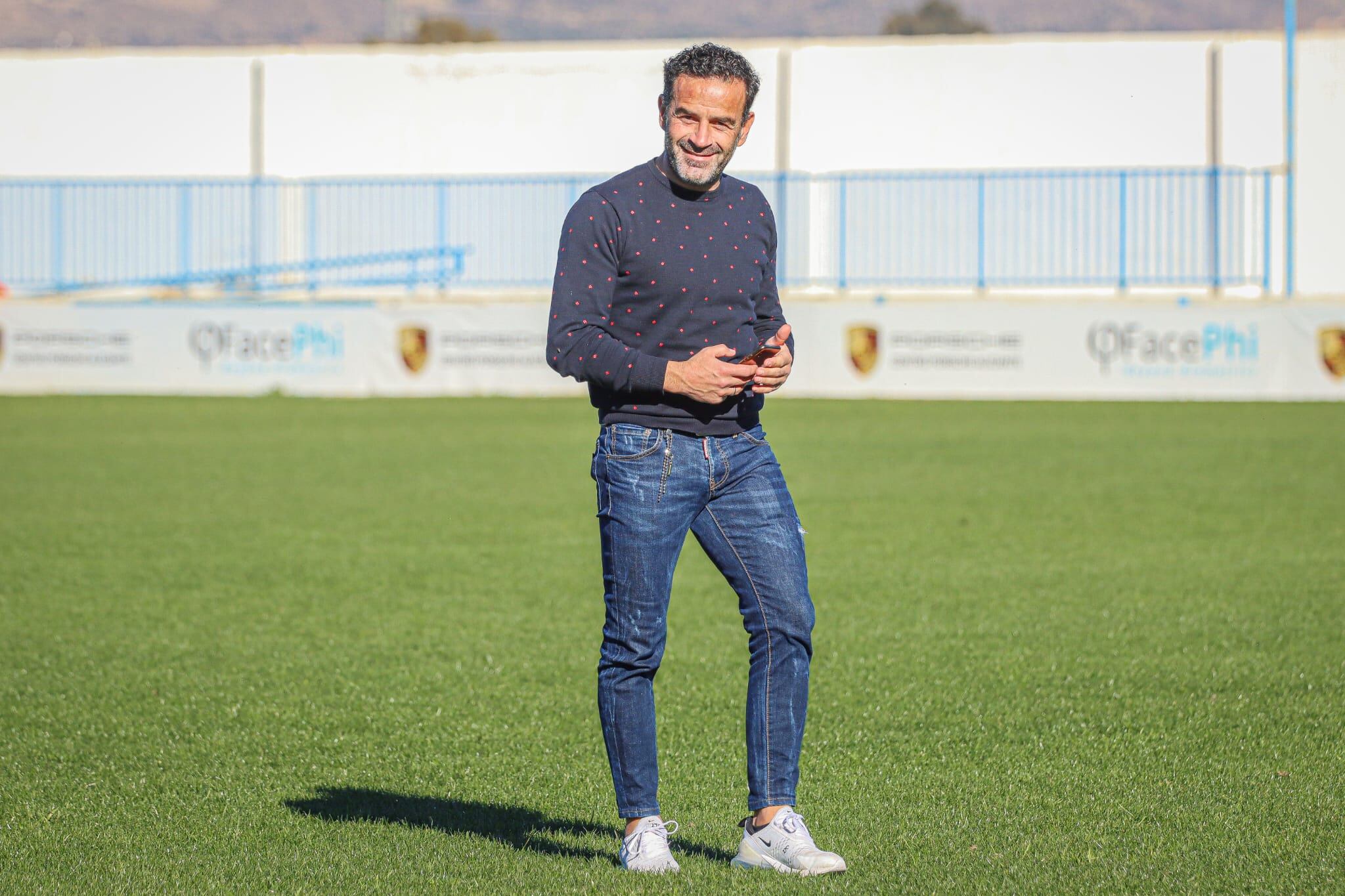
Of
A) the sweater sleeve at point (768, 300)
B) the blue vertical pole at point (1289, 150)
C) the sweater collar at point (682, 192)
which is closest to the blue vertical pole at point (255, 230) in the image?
the blue vertical pole at point (1289, 150)

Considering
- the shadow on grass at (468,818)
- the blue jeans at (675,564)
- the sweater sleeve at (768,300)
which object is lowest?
the shadow on grass at (468,818)

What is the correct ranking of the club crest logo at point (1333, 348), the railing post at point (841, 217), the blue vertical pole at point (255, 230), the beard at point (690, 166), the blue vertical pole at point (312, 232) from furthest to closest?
the blue vertical pole at point (312, 232), the blue vertical pole at point (255, 230), the railing post at point (841, 217), the club crest logo at point (1333, 348), the beard at point (690, 166)

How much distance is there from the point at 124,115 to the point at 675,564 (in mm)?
34058

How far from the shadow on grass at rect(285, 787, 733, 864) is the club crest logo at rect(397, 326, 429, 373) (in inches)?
711

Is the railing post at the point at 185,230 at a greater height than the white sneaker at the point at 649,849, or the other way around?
the railing post at the point at 185,230

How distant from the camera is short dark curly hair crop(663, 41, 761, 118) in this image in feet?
12.5

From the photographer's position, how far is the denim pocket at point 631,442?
12.7ft

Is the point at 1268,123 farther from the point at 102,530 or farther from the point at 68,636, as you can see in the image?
the point at 68,636

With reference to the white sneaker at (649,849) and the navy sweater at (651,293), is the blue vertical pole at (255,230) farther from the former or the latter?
the white sneaker at (649,849)

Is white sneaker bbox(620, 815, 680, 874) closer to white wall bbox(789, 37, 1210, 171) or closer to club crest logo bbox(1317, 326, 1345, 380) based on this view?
club crest logo bbox(1317, 326, 1345, 380)

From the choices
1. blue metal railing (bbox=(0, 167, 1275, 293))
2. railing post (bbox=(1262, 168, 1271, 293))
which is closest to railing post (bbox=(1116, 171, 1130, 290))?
blue metal railing (bbox=(0, 167, 1275, 293))

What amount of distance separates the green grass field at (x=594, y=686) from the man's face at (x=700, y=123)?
1646 mm


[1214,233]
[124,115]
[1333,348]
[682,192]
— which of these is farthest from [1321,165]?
[682,192]

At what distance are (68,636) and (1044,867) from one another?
15.1 feet
